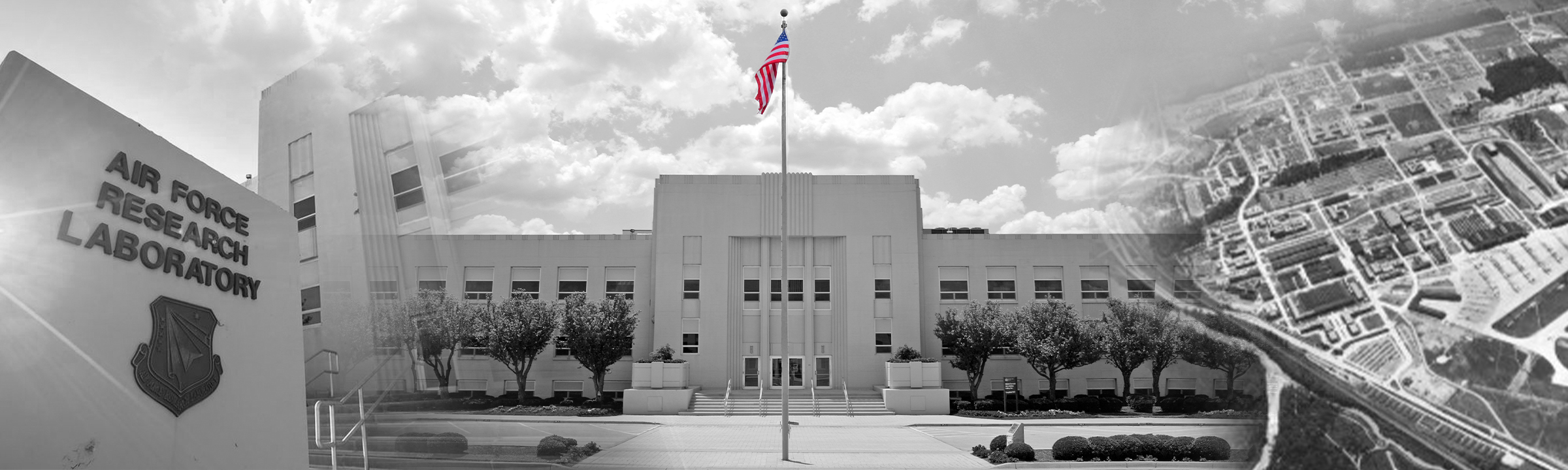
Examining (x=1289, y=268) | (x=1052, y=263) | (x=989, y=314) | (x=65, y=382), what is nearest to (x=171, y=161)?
(x=65, y=382)

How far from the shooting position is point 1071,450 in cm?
1467

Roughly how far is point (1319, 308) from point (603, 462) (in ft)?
45.1

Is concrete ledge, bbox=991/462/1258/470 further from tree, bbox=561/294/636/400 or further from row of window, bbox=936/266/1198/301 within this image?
row of window, bbox=936/266/1198/301

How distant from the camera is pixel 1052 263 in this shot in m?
34.6

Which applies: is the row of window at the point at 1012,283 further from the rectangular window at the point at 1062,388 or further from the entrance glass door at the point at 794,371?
the entrance glass door at the point at 794,371

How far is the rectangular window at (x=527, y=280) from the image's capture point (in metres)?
33.5

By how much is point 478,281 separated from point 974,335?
832 inches

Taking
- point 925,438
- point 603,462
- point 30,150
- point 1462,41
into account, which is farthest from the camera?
point 925,438

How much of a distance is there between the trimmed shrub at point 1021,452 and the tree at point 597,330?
17.7 meters

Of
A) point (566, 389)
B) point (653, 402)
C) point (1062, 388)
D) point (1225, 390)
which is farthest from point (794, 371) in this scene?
point (1225, 390)

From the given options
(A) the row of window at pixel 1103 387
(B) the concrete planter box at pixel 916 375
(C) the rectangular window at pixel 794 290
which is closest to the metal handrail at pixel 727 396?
(C) the rectangular window at pixel 794 290

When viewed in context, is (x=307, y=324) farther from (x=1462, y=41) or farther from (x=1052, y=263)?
(x=1052, y=263)

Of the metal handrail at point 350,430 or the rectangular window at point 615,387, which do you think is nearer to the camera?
the metal handrail at point 350,430

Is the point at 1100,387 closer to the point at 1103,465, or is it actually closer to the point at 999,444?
the point at 999,444
